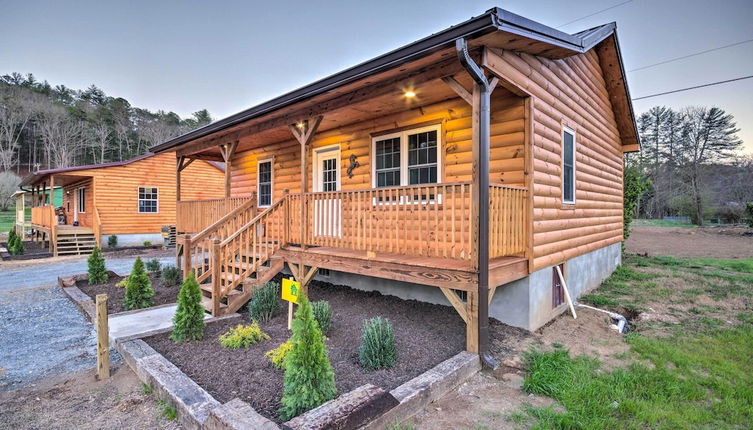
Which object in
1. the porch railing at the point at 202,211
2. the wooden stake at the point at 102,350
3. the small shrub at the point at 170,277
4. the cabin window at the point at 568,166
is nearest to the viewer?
the wooden stake at the point at 102,350

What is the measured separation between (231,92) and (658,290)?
33620 mm

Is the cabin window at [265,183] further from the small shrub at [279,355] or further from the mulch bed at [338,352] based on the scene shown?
the small shrub at [279,355]

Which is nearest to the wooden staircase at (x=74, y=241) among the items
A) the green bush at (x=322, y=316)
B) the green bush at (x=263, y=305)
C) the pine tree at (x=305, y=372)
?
the green bush at (x=263, y=305)

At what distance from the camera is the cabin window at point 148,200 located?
1797 centimetres

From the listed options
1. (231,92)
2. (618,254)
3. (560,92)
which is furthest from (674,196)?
(231,92)

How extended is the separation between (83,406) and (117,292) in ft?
17.6

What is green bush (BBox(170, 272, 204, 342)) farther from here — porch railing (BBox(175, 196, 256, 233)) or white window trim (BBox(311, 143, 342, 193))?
white window trim (BBox(311, 143, 342, 193))

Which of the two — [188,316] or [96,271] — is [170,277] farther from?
[188,316]

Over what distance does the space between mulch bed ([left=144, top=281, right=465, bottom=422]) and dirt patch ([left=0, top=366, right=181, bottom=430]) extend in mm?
463

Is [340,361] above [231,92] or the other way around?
the other way around

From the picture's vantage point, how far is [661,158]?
38.3 meters

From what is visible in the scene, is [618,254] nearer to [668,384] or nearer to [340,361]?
[668,384]

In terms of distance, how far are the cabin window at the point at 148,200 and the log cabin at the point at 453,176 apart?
1122 centimetres

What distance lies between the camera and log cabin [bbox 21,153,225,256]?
15750 mm
